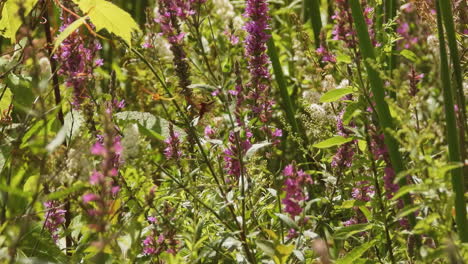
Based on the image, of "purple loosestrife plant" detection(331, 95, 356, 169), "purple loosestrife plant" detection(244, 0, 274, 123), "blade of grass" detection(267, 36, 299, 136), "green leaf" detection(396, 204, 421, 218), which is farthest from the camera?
"blade of grass" detection(267, 36, 299, 136)

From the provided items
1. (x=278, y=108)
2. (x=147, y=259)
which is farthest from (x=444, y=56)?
(x=278, y=108)

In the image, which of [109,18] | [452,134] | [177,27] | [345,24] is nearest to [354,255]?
[452,134]

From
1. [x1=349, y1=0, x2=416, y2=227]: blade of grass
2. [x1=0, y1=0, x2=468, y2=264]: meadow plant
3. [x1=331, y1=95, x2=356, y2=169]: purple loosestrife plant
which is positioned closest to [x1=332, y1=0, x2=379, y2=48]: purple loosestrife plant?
[x1=0, y1=0, x2=468, y2=264]: meadow plant

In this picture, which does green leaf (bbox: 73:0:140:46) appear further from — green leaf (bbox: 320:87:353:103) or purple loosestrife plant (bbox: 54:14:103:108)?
green leaf (bbox: 320:87:353:103)

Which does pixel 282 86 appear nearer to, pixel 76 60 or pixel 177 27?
pixel 177 27

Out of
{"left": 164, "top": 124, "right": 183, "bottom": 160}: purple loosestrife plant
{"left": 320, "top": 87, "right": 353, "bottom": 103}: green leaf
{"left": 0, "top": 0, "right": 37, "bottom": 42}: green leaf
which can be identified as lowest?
{"left": 164, "top": 124, "right": 183, "bottom": 160}: purple loosestrife plant

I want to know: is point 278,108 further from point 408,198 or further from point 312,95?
point 408,198

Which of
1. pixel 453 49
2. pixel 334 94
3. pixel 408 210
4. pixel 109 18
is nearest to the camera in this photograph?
pixel 408 210

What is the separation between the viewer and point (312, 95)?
1.77m

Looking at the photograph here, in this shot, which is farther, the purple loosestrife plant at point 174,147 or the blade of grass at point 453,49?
the purple loosestrife plant at point 174,147

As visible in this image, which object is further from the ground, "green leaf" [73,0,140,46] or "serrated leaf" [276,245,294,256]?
"green leaf" [73,0,140,46]

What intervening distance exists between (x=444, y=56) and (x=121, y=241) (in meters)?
0.49

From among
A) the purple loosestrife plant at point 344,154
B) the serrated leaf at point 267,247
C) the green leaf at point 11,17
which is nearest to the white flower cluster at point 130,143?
the serrated leaf at point 267,247

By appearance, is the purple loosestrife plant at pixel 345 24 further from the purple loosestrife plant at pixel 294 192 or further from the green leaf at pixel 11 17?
the green leaf at pixel 11 17
